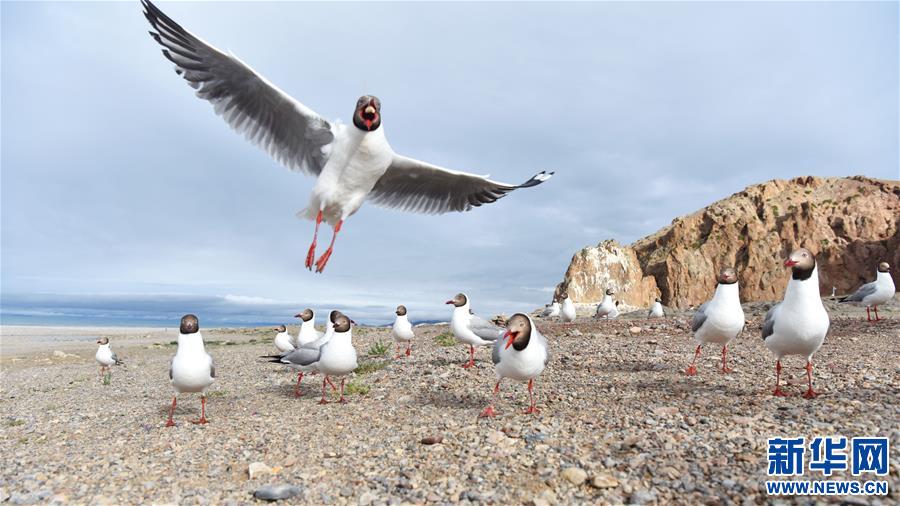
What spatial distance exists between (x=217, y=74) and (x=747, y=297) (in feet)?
140

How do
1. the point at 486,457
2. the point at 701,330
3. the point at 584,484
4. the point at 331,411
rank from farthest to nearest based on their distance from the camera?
the point at 701,330, the point at 331,411, the point at 486,457, the point at 584,484

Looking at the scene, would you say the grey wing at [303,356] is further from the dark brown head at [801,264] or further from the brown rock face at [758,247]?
the brown rock face at [758,247]

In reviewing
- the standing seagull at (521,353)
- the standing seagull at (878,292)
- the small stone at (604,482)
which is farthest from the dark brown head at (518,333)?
the standing seagull at (878,292)

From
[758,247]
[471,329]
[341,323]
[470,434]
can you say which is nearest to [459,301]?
[471,329]

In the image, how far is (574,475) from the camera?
13.8ft

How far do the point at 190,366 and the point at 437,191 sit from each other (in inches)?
180

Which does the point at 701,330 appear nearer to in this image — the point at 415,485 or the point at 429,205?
the point at 429,205

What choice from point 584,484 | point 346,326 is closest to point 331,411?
point 346,326

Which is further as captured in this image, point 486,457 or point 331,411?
point 331,411

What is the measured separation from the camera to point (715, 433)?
4.84 m

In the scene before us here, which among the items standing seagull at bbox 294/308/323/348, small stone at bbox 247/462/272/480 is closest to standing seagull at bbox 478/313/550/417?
small stone at bbox 247/462/272/480

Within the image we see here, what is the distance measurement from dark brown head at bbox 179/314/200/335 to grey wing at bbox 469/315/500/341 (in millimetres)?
4693

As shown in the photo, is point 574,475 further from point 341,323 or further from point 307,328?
point 307,328

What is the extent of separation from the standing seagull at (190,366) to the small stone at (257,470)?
8.67 feet
